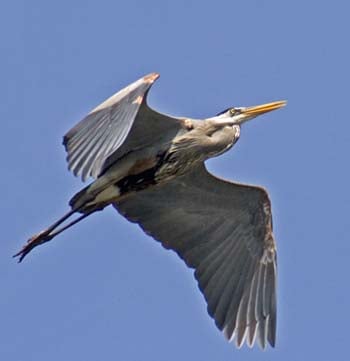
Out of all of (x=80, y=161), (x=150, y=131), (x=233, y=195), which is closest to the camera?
(x=80, y=161)

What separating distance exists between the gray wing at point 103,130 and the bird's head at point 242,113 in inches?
66.5

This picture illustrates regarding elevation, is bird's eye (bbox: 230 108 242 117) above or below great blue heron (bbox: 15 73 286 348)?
above

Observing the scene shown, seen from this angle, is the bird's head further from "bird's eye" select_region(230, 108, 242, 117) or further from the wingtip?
the wingtip

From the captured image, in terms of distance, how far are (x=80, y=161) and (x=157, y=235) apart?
9.31ft

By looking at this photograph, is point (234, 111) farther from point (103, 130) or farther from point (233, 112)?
point (103, 130)

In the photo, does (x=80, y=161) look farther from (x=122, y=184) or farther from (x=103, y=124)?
(x=122, y=184)

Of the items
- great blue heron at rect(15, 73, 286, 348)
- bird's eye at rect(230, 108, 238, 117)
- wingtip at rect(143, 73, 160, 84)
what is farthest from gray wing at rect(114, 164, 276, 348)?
wingtip at rect(143, 73, 160, 84)

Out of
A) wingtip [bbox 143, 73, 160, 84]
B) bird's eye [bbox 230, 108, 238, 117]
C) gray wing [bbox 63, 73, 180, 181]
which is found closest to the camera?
gray wing [bbox 63, 73, 180, 181]

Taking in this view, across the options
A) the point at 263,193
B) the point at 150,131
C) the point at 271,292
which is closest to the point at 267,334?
the point at 271,292

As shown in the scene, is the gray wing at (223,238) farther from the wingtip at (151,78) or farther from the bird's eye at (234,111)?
the wingtip at (151,78)

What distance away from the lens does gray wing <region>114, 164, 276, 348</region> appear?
14.6m

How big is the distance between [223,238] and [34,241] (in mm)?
2089

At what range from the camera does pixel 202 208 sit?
48.7ft

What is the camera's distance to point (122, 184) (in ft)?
45.6
